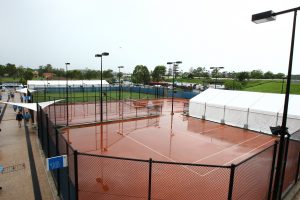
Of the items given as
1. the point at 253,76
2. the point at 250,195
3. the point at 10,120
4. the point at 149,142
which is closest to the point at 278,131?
the point at 250,195

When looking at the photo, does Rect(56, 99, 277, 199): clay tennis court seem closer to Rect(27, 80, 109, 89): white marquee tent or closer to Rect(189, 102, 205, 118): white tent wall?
Rect(189, 102, 205, 118): white tent wall

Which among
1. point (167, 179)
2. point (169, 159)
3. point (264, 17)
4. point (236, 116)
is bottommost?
point (169, 159)

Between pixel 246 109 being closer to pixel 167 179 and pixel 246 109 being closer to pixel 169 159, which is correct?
pixel 169 159

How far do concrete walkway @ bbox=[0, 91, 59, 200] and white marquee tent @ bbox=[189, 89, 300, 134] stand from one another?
1686 centimetres

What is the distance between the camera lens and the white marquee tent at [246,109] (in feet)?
57.4

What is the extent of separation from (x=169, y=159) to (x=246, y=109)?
36.4ft

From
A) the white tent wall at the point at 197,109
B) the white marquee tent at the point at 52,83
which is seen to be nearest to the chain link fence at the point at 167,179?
the white tent wall at the point at 197,109

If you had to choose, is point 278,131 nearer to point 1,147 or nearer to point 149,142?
point 149,142

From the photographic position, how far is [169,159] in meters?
12.4

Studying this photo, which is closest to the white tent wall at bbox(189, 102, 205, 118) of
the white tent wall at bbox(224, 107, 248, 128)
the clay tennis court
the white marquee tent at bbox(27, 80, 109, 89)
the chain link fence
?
the clay tennis court

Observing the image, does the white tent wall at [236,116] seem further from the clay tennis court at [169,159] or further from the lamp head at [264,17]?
the lamp head at [264,17]

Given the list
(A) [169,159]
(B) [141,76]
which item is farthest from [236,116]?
(B) [141,76]

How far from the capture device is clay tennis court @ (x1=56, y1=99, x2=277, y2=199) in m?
7.52

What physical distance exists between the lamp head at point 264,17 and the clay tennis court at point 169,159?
151 inches
